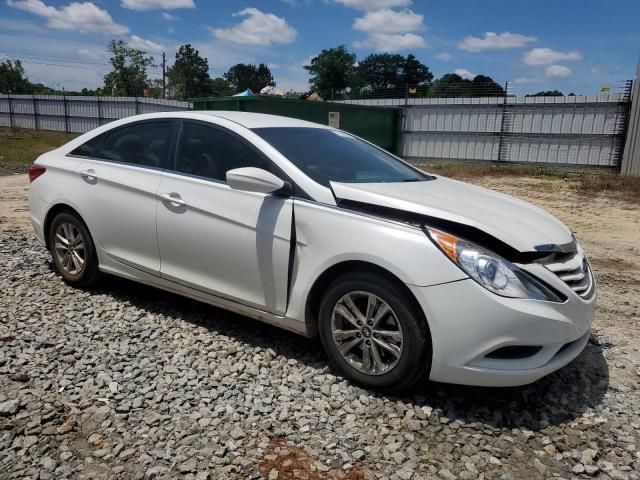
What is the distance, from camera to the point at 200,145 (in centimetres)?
384

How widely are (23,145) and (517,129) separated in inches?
801

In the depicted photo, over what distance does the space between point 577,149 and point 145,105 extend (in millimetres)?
18971

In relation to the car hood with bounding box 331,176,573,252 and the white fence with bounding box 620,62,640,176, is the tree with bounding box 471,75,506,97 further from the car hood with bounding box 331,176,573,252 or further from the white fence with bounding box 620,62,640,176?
the car hood with bounding box 331,176,573,252

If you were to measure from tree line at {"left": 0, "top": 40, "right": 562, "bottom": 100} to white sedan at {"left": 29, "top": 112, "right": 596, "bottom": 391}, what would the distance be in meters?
15.7

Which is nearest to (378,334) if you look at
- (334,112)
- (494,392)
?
(494,392)

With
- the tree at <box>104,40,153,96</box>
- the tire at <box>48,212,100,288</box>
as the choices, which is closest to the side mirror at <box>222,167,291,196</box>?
the tire at <box>48,212,100,288</box>

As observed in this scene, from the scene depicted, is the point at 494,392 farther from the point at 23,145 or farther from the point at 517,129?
the point at 23,145

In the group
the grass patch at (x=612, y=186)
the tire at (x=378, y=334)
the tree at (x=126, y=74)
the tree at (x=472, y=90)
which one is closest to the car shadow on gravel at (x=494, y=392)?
the tire at (x=378, y=334)

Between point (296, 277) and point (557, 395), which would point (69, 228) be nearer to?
point (296, 277)

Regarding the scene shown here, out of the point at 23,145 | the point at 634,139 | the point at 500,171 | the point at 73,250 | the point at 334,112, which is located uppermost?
the point at 334,112

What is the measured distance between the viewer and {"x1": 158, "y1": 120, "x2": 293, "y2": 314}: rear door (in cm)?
328

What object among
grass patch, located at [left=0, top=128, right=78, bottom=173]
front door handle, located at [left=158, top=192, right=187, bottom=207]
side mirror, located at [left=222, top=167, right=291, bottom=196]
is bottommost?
grass patch, located at [left=0, top=128, right=78, bottom=173]

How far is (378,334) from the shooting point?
9.66 ft

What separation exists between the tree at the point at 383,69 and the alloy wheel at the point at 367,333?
259 ft
